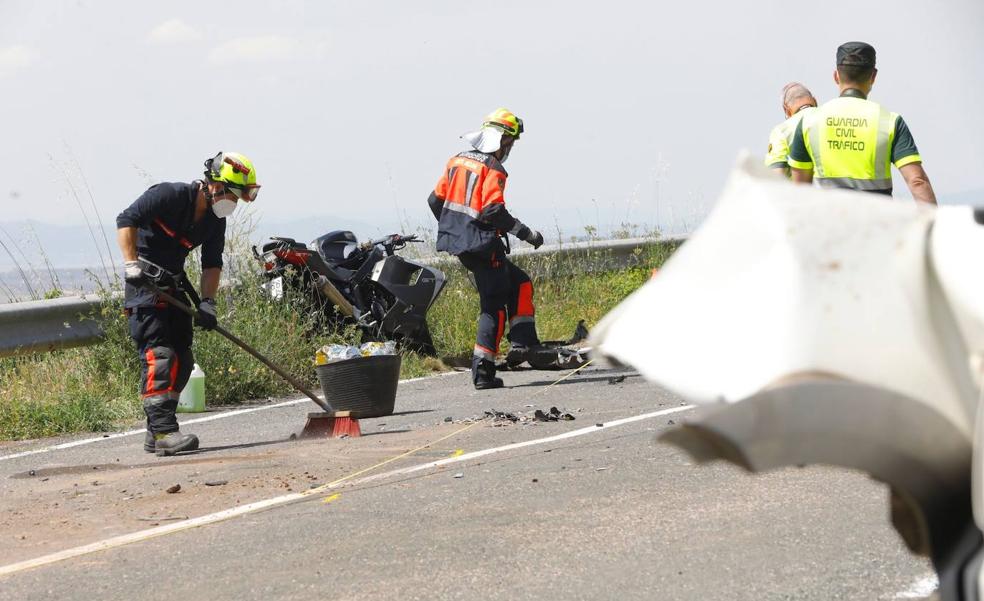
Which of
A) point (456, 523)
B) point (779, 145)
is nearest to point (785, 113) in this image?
point (779, 145)

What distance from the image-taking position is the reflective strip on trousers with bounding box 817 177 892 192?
764 cm

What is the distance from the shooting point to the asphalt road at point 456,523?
457 cm

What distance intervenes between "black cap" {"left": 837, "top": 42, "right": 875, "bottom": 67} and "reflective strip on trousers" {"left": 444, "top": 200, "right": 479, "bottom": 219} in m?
4.07

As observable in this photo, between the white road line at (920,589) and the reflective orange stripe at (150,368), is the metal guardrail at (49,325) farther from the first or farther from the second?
the white road line at (920,589)

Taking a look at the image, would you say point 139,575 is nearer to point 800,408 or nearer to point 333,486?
point 333,486

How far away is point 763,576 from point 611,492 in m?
1.53

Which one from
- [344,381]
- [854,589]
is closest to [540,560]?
[854,589]

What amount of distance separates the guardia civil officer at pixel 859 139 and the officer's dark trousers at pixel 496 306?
385 centimetres

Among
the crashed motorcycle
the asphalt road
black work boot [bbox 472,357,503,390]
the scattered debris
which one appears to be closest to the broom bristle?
the asphalt road

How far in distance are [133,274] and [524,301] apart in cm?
412

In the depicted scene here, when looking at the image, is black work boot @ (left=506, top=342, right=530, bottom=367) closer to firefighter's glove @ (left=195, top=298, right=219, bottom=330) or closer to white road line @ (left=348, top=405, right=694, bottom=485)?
white road line @ (left=348, top=405, right=694, bottom=485)

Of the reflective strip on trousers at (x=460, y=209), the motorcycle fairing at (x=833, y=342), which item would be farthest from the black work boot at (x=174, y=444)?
the motorcycle fairing at (x=833, y=342)

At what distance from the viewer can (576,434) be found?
778cm

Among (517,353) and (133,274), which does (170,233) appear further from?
(517,353)
